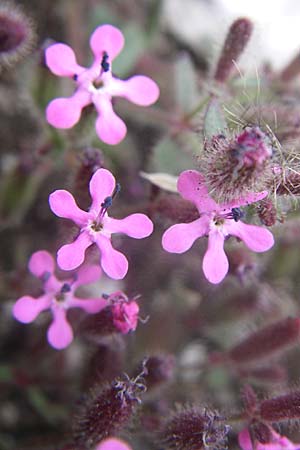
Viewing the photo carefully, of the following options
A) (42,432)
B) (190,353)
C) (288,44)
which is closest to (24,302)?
(42,432)

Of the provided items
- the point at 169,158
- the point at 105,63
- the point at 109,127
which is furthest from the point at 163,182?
the point at 169,158

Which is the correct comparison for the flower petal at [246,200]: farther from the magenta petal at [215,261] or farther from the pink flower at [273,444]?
the pink flower at [273,444]

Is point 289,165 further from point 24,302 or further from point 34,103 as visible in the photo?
point 34,103

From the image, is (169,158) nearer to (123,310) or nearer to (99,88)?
(99,88)

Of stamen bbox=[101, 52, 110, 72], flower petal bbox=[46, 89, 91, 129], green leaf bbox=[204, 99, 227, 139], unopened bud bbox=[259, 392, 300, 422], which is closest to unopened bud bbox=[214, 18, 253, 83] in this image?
green leaf bbox=[204, 99, 227, 139]

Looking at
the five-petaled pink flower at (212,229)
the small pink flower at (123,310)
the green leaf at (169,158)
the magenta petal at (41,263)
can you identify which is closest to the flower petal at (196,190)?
the five-petaled pink flower at (212,229)

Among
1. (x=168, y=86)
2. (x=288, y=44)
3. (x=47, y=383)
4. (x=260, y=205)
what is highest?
(x=288, y=44)
